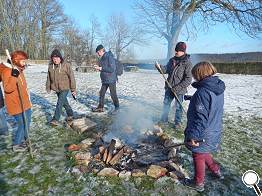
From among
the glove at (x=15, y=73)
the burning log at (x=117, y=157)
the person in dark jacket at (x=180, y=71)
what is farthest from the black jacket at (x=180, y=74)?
the glove at (x=15, y=73)

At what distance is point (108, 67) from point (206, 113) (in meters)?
4.54

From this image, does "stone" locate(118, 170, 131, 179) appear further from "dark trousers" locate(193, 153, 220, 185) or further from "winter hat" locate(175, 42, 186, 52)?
"winter hat" locate(175, 42, 186, 52)

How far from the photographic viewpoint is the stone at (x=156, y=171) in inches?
163

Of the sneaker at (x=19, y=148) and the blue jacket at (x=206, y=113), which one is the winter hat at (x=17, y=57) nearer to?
the sneaker at (x=19, y=148)

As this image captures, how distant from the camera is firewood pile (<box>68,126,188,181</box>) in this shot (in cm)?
420

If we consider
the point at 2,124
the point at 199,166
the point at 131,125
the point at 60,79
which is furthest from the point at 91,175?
the point at 2,124

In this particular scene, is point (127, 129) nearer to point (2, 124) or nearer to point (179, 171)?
point (179, 171)

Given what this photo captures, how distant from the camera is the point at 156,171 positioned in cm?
416

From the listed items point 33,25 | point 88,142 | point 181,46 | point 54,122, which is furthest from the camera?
point 33,25

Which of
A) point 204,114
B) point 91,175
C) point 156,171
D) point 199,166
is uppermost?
point 204,114

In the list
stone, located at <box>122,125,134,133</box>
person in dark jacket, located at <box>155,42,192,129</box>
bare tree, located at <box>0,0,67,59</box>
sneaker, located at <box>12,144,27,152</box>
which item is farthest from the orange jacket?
bare tree, located at <box>0,0,67,59</box>

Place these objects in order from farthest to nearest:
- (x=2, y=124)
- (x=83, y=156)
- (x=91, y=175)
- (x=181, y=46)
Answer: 1. (x=2, y=124)
2. (x=181, y=46)
3. (x=83, y=156)
4. (x=91, y=175)

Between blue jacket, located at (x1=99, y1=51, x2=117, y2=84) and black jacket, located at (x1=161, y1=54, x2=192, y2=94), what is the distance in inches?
77.3

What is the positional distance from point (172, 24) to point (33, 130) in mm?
16298
